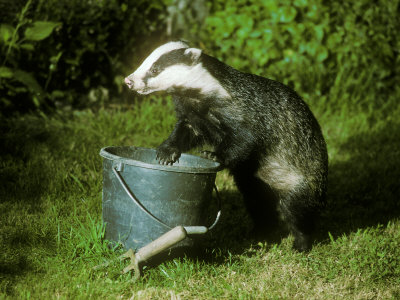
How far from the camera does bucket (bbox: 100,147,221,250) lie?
263 cm

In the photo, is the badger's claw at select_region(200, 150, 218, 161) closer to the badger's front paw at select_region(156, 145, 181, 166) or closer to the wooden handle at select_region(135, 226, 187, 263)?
the badger's front paw at select_region(156, 145, 181, 166)

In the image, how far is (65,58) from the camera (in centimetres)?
532

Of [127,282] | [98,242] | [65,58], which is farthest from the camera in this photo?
[65,58]

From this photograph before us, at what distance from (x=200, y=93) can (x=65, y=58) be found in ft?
8.67

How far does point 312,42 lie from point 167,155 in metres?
3.85

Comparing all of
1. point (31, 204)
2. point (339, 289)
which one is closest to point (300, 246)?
point (339, 289)

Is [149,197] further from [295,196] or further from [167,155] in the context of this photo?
[295,196]

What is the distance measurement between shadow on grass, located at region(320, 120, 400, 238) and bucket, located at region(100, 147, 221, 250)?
147cm

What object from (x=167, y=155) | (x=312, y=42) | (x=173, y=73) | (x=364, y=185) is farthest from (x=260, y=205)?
(x=312, y=42)

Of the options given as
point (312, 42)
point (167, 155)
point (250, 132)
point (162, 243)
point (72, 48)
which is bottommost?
point (162, 243)

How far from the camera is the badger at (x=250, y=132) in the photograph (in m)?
3.11

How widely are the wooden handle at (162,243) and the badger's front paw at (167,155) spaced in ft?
1.91

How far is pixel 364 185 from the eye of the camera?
4.70 meters

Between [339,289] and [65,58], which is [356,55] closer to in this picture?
[65,58]
